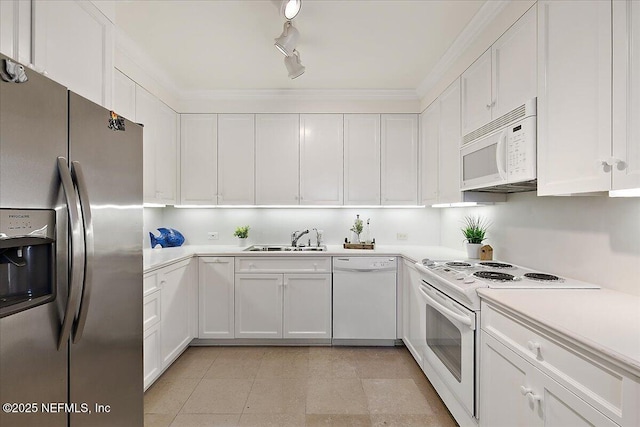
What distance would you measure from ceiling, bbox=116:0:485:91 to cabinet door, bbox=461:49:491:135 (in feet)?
1.04

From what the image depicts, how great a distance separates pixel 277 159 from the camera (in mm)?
3303

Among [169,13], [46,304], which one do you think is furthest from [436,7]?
[46,304]

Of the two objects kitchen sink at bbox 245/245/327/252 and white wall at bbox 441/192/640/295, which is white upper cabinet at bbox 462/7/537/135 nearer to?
white wall at bbox 441/192/640/295

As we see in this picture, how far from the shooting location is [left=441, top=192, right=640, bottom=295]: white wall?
4.56ft

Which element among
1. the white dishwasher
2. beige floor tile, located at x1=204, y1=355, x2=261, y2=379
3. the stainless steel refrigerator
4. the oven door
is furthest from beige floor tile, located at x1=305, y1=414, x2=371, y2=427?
the stainless steel refrigerator

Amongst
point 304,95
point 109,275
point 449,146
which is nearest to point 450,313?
point 449,146

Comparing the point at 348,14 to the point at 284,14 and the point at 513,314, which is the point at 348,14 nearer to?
the point at 284,14

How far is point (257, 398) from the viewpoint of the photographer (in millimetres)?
2139

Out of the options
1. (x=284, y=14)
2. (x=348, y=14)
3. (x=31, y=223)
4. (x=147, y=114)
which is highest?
(x=348, y=14)

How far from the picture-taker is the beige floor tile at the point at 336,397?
2.02 m

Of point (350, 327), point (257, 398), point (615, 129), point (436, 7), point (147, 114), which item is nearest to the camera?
point (615, 129)

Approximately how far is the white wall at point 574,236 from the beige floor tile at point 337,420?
1.48m

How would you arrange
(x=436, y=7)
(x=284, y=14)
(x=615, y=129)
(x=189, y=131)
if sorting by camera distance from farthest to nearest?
(x=189, y=131) < (x=436, y=7) < (x=284, y=14) < (x=615, y=129)

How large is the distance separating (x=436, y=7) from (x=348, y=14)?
0.57 metres
